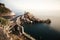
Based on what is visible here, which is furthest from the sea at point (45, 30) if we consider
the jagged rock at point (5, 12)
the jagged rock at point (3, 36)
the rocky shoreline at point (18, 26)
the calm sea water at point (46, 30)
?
the jagged rock at point (3, 36)

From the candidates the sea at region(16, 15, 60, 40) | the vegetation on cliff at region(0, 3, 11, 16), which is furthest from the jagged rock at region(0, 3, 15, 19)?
the sea at region(16, 15, 60, 40)

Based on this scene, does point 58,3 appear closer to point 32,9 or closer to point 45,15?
point 45,15

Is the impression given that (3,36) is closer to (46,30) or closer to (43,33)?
(43,33)

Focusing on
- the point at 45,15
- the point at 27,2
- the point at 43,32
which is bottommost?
the point at 43,32

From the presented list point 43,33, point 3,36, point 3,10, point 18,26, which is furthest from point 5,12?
point 3,36

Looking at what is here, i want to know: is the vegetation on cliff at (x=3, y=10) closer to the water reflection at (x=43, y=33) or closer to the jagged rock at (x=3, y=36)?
the water reflection at (x=43, y=33)

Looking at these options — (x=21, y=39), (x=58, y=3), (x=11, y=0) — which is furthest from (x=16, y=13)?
(x=58, y=3)

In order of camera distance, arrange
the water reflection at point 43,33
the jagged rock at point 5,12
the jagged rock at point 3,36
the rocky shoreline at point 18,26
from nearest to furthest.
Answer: the jagged rock at point 3,36
the rocky shoreline at point 18,26
the water reflection at point 43,33
the jagged rock at point 5,12
